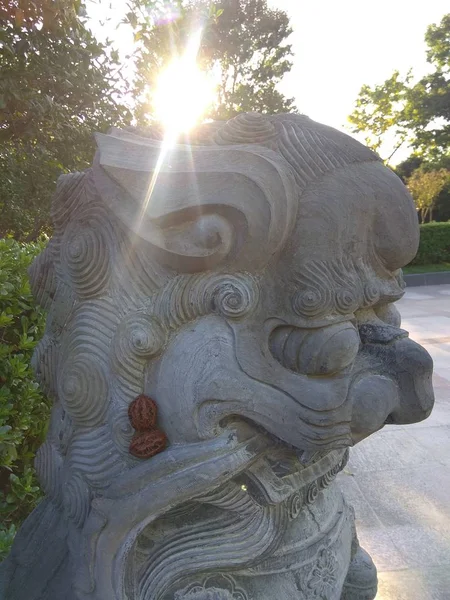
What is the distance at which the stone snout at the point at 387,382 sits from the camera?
1053 millimetres

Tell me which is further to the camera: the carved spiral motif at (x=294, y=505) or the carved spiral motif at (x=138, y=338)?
the carved spiral motif at (x=294, y=505)

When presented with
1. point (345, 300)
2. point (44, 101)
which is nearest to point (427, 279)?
point (44, 101)

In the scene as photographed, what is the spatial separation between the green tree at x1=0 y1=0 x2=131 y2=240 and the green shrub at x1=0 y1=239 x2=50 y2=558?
1.24 metres

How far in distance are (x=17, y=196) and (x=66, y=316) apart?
3.43 m

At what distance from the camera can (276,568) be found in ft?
3.83

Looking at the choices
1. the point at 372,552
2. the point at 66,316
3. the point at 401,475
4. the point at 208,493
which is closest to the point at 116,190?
the point at 66,316

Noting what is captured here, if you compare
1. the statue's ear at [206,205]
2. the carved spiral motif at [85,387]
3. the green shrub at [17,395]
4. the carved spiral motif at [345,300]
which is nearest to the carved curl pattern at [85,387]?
the carved spiral motif at [85,387]

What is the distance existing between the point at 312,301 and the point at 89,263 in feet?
1.63

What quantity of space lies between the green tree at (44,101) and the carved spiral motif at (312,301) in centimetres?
236

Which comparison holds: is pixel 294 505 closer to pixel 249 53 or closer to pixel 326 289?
pixel 326 289

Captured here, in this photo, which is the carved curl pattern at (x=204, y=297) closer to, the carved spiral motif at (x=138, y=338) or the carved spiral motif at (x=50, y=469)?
the carved spiral motif at (x=138, y=338)

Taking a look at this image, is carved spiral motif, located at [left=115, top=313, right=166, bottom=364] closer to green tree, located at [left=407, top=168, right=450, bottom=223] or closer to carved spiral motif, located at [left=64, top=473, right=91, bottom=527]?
carved spiral motif, located at [left=64, top=473, right=91, bottom=527]

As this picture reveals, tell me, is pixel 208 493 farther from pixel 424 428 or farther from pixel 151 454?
pixel 424 428

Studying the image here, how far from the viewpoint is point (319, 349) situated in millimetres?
1041
